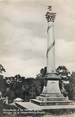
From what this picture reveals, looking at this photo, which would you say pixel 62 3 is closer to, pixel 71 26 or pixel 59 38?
pixel 71 26

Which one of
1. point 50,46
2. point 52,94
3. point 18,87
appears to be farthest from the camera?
point 52,94

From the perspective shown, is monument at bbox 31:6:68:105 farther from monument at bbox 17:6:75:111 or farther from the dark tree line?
the dark tree line

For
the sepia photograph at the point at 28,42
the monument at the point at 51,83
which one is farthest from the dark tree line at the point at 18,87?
the monument at the point at 51,83

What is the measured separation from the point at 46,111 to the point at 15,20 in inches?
42.7

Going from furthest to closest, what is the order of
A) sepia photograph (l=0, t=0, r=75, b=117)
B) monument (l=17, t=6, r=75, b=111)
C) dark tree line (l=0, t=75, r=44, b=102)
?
monument (l=17, t=6, r=75, b=111), dark tree line (l=0, t=75, r=44, b=102), sepia photograph (l=0, t=0, r=75, b=117)

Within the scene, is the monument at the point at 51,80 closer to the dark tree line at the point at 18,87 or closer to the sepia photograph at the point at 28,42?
the dark tree line at the point at 18,87

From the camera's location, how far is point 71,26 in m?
3.56

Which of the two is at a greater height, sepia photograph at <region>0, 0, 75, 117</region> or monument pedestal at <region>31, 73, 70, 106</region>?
sepia photograph at <region>0, 0, 75, 117</region>

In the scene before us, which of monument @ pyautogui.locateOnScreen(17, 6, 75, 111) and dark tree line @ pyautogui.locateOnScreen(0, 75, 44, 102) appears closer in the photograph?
dark tree line @ pyautogui.locateOnScreen(0, 75, 44, 102)

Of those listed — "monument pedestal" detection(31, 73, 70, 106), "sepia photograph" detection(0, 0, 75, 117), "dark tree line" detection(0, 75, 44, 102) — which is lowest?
"monument pedestal" detection(31, 73, 70, 106)

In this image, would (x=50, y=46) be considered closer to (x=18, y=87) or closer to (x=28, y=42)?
(x=18, y=87)

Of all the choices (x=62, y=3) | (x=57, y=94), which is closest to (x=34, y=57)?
(x=62, y=3)

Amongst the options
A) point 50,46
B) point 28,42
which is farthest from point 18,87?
point 50,46

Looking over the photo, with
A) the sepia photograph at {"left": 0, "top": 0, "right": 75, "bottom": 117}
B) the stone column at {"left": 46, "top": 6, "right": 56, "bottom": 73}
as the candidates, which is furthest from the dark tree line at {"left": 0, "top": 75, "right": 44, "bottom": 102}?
the stone column at {"left": 46, "top": 6, "right": 56, "bottom": 73}
